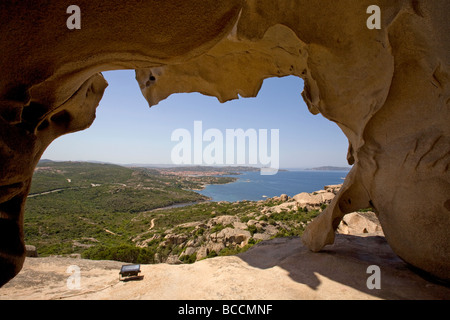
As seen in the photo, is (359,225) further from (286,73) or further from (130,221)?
(130,221)

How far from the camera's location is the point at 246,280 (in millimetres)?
3322

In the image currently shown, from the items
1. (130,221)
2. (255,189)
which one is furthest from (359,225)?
(255,189)

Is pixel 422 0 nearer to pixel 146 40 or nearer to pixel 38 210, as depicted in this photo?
pixel 146 40

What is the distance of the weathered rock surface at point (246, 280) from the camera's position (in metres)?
2.95

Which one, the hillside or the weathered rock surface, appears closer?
the weathered rock surface

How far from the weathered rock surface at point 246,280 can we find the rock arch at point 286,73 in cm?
45

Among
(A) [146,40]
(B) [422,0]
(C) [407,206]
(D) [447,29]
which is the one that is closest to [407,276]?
(C) [407,206]

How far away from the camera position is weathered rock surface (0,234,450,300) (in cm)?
295

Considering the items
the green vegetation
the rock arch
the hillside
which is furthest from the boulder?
the hillside

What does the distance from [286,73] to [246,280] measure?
16.4 feet

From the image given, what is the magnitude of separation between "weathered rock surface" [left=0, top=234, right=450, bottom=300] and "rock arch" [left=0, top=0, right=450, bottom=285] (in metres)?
0.45

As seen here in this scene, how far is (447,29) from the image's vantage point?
2.90 metres

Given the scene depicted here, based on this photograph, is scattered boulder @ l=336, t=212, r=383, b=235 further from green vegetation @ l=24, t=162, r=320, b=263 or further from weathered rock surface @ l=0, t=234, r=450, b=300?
green vegetation @ l=24, t=162, r=320, b=263
